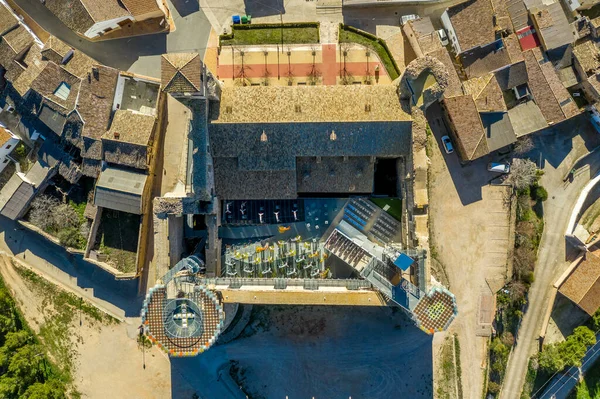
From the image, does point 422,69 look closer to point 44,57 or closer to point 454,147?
point 454,147

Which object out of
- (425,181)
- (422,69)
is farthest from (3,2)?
(425,181)

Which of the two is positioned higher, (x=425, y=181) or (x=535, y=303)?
(x=425, y=181)

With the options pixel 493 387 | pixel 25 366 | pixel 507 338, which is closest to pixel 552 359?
pixel 507 338

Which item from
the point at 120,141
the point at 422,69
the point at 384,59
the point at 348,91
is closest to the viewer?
the point at 422,69

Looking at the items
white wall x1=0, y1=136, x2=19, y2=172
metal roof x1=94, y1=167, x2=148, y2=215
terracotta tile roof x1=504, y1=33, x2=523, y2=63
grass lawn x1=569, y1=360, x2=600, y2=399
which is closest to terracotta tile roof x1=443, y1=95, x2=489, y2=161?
terracotta tile roof x1=504, y1=33, x2=523, y2=63

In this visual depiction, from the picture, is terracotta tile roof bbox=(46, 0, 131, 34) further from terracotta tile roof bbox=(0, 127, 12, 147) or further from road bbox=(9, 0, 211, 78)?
terracotta tile roof bbox=(0, 127, 12, 147)

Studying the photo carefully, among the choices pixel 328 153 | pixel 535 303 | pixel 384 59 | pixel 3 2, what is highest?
pixel 3 2

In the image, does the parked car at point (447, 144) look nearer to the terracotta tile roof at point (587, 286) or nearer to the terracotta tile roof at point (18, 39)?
the terracotta tile roof at point (587, 286)

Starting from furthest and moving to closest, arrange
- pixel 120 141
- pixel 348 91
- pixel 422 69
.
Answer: pixel 120 141
pixel 348 91
pixel 422 69
